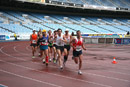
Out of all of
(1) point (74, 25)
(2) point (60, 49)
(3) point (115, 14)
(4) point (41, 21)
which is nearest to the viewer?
(2) point (60, 49)

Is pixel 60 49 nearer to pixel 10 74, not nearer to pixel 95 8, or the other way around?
pixel 10 74

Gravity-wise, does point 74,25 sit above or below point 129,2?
below

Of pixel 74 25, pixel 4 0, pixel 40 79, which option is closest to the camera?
pixel 40 79

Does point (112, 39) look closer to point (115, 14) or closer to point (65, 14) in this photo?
point (65, 14)

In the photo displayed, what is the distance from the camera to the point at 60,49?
9.67 m

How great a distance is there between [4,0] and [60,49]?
39.5 meters

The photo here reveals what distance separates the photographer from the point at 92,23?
58.2 m

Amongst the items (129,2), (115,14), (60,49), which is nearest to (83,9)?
(115,14)

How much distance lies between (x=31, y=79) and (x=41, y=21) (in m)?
42.5

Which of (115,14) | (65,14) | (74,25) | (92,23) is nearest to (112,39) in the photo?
(74,25)

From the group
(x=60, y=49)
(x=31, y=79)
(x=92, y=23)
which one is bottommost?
(x=92, y=23)

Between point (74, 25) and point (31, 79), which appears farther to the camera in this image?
point (74, 25)

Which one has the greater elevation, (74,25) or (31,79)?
(31,79)

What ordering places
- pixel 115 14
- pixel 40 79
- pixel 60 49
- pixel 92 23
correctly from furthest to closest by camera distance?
pixel 115 14
pixel 92 23
pixel 60 49
pixel 40 79
